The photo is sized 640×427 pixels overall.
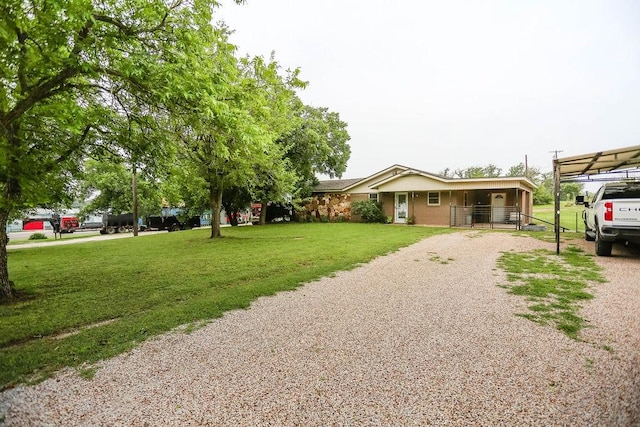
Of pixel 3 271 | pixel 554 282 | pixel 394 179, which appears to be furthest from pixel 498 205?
pixel 3 271

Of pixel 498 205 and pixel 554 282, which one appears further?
pixel 498 205

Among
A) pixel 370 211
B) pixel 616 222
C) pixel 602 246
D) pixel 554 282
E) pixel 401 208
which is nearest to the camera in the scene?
pixel 554 282

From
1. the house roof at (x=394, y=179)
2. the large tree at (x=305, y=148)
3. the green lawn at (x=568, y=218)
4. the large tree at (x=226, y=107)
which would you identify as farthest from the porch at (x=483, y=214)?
the large tree at (x=226, y=107)

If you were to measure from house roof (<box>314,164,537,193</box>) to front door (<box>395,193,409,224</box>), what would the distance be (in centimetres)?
172

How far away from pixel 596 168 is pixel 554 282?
9.01 metres

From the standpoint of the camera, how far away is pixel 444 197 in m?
22.5

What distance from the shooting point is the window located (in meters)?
22.8

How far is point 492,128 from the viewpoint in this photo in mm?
36594

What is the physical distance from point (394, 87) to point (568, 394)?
25.7 meters

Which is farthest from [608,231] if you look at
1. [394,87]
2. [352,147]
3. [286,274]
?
[352,147]

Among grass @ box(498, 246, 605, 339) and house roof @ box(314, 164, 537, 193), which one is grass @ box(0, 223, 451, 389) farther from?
house roof @ box(314, 164, 537, 193)

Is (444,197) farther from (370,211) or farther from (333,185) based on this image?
(333,185)

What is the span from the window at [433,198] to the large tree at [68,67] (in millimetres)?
20462

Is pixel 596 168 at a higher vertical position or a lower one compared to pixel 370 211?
higher
